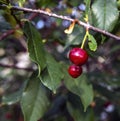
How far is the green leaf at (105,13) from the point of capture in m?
1.04

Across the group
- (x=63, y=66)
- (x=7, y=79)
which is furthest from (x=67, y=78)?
(x=7, y=79)

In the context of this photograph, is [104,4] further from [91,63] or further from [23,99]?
[91,63]

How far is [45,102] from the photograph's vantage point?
1303 millimetres

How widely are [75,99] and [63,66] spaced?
237 millimetres

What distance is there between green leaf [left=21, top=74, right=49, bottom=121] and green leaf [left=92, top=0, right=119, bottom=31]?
13.6 inches

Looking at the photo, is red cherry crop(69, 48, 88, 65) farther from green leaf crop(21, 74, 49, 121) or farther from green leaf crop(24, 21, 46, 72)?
green leaf crop(21, 74, 49, 121)

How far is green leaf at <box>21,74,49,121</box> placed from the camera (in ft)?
3.98

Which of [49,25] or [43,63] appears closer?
[43,63]

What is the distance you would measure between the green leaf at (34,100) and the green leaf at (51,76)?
4.6 inches

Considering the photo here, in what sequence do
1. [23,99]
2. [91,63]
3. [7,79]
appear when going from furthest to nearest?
[7,79] < [91,63] < [23,99]

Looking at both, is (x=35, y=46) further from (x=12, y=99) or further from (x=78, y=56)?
(x=12, y=99)

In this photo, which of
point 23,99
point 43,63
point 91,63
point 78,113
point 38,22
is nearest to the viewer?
point 43,63

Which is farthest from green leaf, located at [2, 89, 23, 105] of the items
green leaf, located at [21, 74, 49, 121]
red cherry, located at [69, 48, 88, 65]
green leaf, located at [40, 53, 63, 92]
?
red cherry, located at [69, 48, 88, 65]

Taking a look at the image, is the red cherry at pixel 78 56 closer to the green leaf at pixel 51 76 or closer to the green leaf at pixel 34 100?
the green leaf at pixel 51 76
